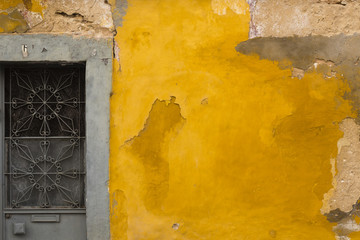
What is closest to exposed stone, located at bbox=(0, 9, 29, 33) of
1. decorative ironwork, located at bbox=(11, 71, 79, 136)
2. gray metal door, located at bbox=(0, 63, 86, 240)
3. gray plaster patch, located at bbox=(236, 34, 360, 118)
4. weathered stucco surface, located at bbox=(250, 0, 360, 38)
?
gray metal door, located at bbox=(0, 63, 86, 240)

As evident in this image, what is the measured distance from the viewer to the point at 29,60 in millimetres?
3531

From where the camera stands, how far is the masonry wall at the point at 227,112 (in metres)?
3.55

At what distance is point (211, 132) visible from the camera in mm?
3559

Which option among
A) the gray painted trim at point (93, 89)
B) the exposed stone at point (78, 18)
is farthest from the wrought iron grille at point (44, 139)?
the exposed stone at point (78, 18)

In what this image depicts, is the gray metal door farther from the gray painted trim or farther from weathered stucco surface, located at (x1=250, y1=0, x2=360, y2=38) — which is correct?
weathered stucco surface, located at (x1=250, y1=0, x2=360, y2=38)

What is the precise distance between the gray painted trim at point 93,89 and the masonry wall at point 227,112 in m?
0.08

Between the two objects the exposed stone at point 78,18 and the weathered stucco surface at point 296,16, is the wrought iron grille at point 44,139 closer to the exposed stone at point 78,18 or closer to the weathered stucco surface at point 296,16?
the exposed stone at point 78,18

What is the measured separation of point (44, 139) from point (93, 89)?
2.19 ft

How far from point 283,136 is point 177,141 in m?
0.94

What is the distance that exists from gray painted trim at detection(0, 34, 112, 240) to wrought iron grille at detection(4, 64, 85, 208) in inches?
6.5

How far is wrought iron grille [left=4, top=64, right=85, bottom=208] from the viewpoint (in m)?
3.67

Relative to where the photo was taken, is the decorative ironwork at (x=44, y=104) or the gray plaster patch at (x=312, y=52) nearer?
the gray plaster patch at (x=312, y=52)

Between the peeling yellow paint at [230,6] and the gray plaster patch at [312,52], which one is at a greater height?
the peeling yellow paint at [230,6]

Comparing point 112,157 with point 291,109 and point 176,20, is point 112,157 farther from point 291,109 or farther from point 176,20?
point 291,109
